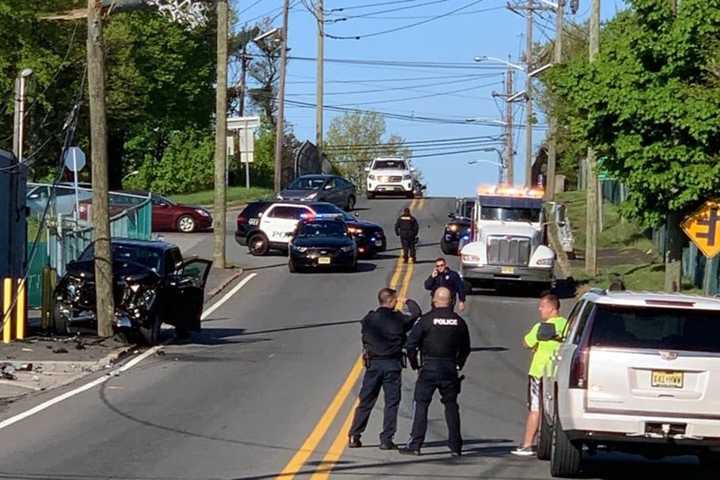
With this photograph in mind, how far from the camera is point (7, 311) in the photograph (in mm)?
25000

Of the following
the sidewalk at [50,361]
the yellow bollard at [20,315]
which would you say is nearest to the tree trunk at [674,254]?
the sidewalk at [50,361]

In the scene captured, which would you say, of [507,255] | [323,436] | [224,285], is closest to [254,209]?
[224,285]

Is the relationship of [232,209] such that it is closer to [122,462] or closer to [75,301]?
[75,301]

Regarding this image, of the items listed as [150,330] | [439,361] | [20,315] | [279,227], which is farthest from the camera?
[279,227]

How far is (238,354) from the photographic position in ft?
80.9

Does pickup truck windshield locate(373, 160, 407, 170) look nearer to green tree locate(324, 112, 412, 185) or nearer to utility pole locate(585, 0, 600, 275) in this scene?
utility pole locate(585, 0, 600, 275)

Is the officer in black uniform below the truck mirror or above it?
below

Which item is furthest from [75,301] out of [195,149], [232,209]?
[195,149]

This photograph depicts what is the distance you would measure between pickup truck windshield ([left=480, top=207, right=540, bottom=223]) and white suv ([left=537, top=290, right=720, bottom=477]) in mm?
25733

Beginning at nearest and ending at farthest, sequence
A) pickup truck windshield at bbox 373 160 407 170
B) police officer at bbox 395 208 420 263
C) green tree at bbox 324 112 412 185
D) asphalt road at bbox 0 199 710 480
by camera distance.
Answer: asphalt road at bbox 0 199 710 480 → police officer at bbox 395 208 420 263 → pickup truck windshield at bbox 373 160 407 170 → green tree at bbox 324 112 412 185

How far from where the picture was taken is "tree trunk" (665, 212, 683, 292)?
30.8m

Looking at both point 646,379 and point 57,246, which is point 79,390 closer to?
point 646,379

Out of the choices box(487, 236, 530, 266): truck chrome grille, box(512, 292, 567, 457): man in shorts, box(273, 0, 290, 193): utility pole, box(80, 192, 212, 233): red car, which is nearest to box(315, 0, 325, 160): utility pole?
box(273, 0, 290, 193): utility pole

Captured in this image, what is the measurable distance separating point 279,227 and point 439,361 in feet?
104
